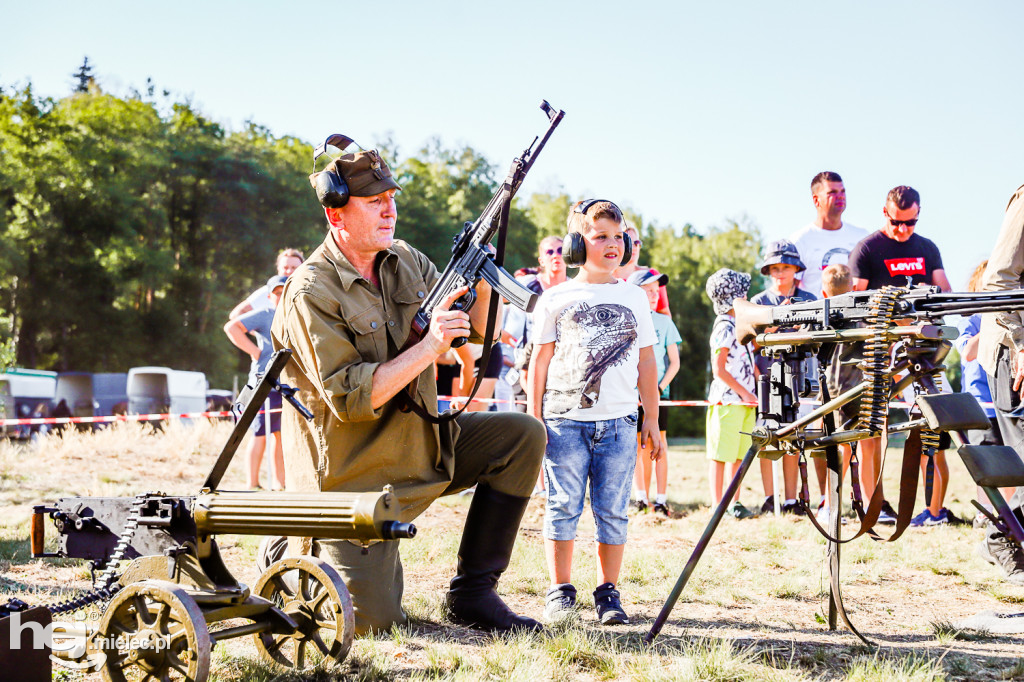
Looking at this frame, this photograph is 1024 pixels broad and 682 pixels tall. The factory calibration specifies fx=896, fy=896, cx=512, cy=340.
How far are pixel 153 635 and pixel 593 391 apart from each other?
95.9 inches

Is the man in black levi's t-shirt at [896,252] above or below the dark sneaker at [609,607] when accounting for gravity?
above

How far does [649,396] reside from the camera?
4.92m

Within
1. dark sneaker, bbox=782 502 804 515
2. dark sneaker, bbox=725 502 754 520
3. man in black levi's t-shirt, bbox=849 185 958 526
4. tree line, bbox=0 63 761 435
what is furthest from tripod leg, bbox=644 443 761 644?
tree line, bbox=0 63 761 435

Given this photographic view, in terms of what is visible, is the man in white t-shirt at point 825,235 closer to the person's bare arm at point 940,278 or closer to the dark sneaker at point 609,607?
the person's bare arm at point 940,278

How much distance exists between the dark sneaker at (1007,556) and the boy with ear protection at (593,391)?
2243mm

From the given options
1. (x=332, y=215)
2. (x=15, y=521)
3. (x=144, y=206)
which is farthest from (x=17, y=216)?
(x=332, y=215)

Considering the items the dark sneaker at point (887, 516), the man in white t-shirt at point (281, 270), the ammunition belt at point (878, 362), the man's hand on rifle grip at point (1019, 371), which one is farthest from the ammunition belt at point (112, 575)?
the dark sneaker at point (887, 516)

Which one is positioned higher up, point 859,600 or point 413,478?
point 413,478

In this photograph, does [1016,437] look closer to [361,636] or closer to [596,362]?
[596,362]

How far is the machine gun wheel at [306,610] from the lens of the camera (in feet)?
10.7

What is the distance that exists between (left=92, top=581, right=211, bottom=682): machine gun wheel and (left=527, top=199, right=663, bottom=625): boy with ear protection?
197 cm

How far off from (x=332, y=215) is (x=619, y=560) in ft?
7.31

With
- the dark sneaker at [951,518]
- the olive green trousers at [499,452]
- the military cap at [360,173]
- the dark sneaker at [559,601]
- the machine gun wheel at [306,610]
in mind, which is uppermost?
the military cap at [360,173]

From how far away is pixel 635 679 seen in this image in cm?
338
